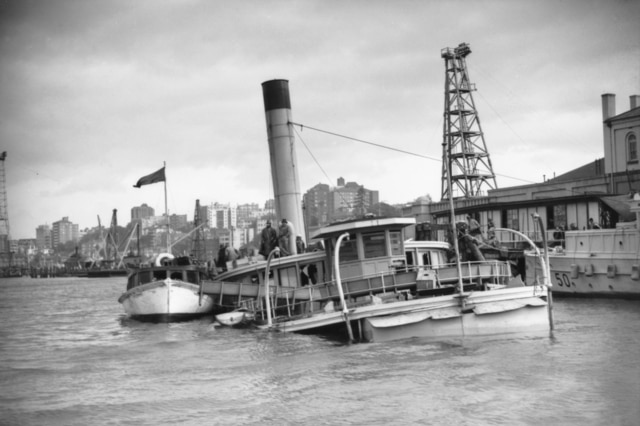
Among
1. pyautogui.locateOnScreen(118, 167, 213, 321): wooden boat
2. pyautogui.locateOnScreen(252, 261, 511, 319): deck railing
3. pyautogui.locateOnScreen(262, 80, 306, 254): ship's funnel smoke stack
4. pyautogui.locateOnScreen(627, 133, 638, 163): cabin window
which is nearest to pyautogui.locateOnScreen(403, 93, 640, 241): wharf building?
pyautogui.locateOnScreen(627, 133, 638, 163): cabin window

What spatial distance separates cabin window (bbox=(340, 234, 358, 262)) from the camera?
2545 cm

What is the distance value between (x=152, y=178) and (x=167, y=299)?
8.76 m

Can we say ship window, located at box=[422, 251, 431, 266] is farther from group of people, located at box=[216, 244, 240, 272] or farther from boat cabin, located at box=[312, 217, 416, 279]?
group of people, located at box=[216, 244, 240, 272]

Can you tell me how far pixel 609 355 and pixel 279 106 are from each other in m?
21.1

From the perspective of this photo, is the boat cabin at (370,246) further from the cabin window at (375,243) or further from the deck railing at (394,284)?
the deck railing at (394,284)

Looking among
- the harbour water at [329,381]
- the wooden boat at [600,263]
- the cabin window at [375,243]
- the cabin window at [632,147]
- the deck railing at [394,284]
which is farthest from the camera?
the cabin window at [632,147]

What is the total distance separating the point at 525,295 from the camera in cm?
2288

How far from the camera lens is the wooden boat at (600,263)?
36.8m

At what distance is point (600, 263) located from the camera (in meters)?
38.5

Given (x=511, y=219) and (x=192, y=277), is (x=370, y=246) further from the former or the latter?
(x=511, y=219)

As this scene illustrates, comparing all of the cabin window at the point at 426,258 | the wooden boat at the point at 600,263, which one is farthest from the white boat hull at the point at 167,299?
the wooden boat at the point at 600,263

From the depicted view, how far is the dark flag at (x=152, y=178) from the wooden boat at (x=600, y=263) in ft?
65.6

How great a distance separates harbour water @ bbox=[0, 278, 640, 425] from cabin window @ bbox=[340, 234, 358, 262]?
309cm

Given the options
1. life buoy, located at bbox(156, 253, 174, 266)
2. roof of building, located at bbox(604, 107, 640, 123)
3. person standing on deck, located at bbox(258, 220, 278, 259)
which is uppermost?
roof of building, located at bbox(604, 107, 640, 123)
